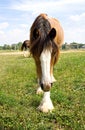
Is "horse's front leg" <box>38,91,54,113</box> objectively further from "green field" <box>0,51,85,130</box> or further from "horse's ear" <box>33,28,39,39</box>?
"horse's ear" <box>33,28,39,39</box>

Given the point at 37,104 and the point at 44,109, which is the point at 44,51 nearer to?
the point at 44,109

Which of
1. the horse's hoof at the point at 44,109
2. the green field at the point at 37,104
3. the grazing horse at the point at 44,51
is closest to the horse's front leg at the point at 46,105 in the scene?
the horse's hoof at the point at 44,109

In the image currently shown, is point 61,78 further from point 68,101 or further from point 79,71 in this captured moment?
point 68,101

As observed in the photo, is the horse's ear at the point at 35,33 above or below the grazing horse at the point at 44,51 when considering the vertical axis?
above

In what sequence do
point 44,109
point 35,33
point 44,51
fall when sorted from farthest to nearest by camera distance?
point 44,109 < point 35,33 < point 44,51

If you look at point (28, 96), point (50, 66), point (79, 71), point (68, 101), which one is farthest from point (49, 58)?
point (79, 71)

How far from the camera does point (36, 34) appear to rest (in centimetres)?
638

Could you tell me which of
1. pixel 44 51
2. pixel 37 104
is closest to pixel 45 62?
pixel 44 51

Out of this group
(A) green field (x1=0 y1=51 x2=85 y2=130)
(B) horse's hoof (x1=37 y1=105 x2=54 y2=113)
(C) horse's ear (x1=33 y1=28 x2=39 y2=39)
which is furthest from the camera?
(B) horse's hoof (x1=37 y1=105 x2=54 y2=113)

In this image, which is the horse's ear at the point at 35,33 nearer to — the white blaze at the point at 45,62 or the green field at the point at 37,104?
the white blaze at the point at 45,62

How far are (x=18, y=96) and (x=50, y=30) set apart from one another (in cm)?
272

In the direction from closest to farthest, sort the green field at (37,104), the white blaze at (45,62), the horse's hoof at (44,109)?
the green field at (37,104)
the white blaze at (45,62)
the horse's hoof at (44,109)

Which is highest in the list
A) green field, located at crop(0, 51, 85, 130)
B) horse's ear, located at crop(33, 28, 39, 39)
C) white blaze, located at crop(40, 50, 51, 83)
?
horse's ear, located at crop(33, 28, 39, 39)

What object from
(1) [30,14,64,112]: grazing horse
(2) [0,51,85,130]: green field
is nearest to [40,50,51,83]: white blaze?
(1) [30,14,64,112]: grazing horse
